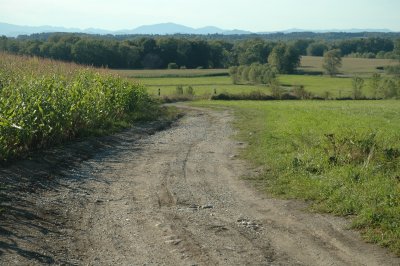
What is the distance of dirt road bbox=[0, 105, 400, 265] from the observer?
21.7 feet

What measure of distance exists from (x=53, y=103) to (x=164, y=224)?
7365mm

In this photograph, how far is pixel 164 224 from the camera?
26.0ft

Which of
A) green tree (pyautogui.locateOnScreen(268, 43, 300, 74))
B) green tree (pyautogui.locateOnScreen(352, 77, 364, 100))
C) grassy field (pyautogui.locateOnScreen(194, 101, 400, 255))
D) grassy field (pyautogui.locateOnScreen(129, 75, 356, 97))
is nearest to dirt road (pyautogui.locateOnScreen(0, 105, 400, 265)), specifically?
grassy field (pyautogui.locateOnScreen(194, 101, 400, 255))

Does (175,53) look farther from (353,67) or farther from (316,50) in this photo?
(316,50)

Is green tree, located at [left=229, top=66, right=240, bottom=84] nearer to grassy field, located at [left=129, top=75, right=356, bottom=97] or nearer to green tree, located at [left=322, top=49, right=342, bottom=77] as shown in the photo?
grassy field, located at [left=129, top=75, right=356, bottom=97]

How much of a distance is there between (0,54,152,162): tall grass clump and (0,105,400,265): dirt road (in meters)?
0.98

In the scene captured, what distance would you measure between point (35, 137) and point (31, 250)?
6895 millimetres

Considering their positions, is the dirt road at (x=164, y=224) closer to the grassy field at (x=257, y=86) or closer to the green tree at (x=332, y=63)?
the grassy field at (x=257, y=86)

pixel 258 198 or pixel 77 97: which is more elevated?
pixel 77 97

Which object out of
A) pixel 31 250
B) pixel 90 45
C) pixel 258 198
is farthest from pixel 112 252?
pixel 90 45

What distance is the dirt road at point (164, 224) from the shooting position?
6621mm

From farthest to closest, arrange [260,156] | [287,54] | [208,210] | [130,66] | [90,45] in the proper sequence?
[287,54]
[130,66]
[90,45]
[260,156]
[208,210]

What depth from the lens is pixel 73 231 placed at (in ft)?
24.7

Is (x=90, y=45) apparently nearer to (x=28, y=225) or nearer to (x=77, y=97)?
(x=77, y=97)
